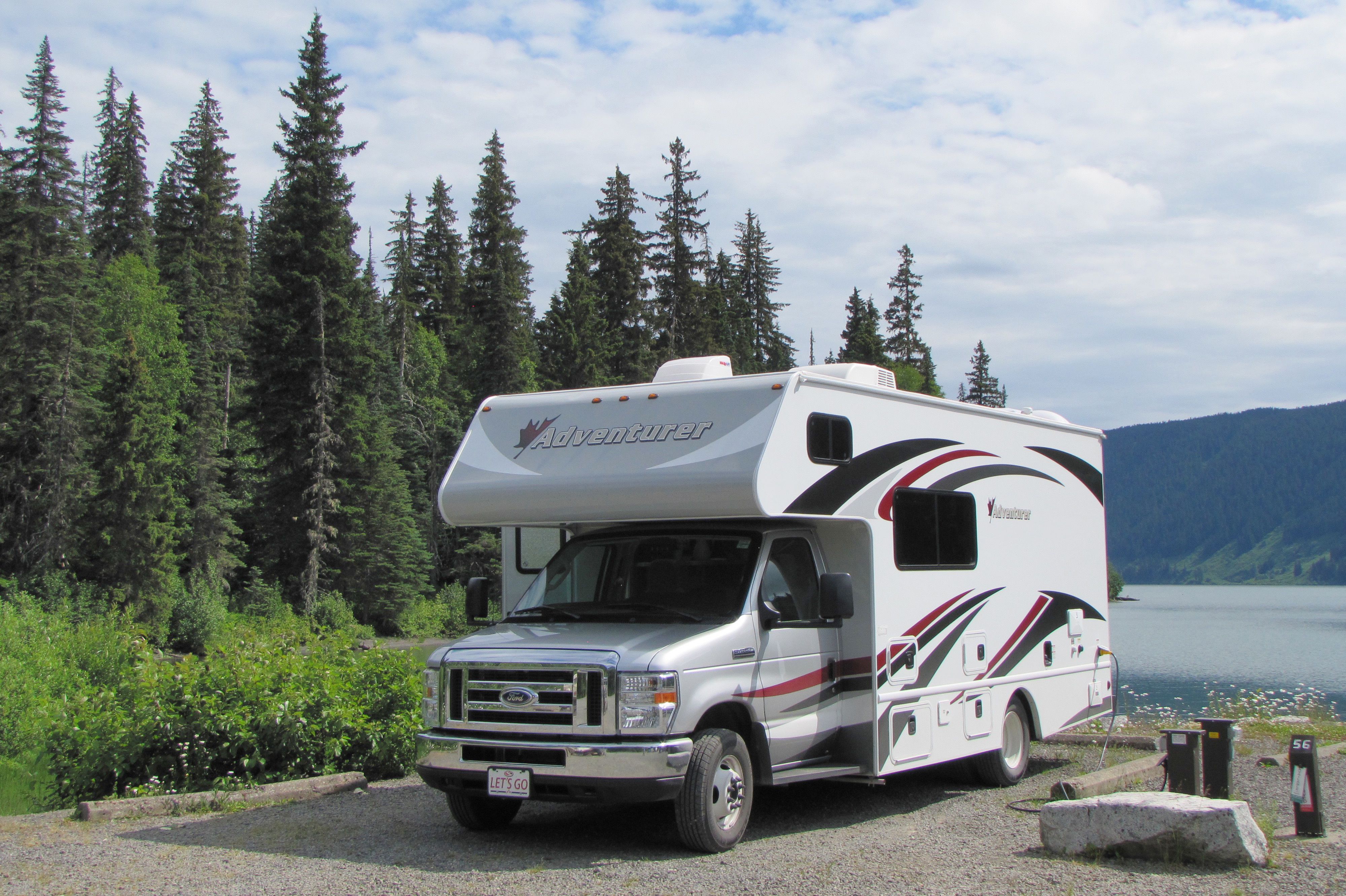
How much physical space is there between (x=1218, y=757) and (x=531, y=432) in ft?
18.8

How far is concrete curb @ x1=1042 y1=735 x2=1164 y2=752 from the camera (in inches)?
497

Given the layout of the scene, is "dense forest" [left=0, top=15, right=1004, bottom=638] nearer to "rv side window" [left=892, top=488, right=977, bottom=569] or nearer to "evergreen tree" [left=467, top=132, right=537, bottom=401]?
"evergreen tree" [left=467, top=132, right=537, bottom=401]

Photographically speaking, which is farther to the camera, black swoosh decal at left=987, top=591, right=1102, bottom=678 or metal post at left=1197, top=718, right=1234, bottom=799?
black swoosh decal at left=987, top=591, right=1102, bottom=678

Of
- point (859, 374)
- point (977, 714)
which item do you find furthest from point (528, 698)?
point (977, 714)

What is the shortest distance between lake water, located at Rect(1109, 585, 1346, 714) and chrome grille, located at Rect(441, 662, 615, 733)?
1801 centimetres

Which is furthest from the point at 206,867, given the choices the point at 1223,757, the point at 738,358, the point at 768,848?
the point at 738,358

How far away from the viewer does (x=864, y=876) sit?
7234mm

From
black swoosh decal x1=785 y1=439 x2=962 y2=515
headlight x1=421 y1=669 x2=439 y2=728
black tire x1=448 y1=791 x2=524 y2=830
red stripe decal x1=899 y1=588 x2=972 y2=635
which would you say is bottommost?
black tire x1=448 y1=791 x2=524 y2=830

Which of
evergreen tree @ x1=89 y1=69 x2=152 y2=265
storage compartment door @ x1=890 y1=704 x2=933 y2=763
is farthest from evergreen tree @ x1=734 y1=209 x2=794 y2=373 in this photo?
storage compartment door @ x1=890 y1=704 x2=933 y2=763

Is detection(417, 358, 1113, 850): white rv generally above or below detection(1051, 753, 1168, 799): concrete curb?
above

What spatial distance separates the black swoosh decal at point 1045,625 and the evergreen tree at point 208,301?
42.9 m

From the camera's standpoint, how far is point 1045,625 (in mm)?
11359

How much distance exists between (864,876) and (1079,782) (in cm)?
298

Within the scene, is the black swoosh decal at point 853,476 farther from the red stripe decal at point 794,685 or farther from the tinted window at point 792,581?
the red stripe decal at point 794,685
